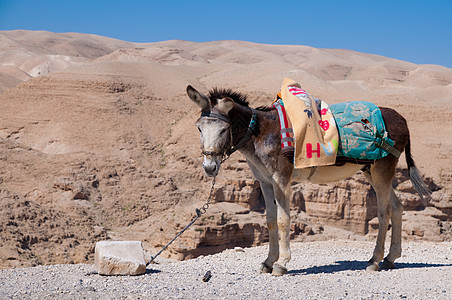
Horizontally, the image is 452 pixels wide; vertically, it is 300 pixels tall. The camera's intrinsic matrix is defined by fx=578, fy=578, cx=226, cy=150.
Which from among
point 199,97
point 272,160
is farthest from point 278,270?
point 199,97

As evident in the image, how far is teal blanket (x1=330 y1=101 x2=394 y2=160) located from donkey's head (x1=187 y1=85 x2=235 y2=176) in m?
1.91

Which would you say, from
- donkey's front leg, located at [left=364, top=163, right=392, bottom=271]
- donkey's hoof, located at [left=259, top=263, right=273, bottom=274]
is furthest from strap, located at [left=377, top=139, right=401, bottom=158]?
donkey's hoof, located at [left=259, top=263, right=273, bottom=274]

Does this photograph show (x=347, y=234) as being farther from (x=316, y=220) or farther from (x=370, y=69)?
(x=370, y=69)

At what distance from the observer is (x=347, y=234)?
23141 mm

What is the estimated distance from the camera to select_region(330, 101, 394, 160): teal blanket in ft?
29.9

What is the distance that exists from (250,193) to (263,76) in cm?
2749

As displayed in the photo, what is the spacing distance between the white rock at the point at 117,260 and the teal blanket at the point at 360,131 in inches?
142

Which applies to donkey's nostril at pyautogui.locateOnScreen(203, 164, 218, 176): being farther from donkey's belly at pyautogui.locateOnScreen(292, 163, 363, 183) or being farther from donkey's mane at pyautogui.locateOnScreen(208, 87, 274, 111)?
donkey's belly at pyautogui.locateOnScreen(292, 163, 363, 183)

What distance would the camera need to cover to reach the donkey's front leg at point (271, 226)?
9258mm

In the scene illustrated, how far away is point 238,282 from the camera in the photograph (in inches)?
327

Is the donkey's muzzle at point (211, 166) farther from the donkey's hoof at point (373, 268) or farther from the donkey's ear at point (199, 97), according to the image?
the donkey's hoof at point (373, 268)

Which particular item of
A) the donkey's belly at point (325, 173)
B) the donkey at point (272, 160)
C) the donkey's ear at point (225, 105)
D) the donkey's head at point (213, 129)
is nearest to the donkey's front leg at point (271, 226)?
the donkey at point (272, 160)

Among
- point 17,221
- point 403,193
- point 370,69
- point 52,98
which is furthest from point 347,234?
point 370,69

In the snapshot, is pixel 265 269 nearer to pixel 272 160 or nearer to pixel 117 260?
pixel 272 160
